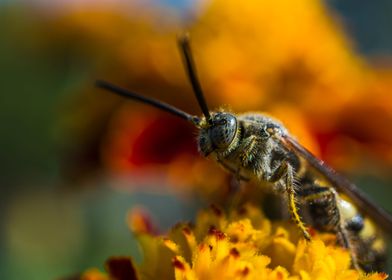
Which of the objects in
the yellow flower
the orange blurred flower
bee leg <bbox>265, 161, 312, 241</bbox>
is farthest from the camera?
the orange blurred flower

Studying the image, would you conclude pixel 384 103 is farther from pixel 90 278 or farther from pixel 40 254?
pixel 40 254

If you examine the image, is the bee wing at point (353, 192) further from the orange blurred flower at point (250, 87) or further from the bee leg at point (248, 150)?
the orange blurred flower at point (250, 87)

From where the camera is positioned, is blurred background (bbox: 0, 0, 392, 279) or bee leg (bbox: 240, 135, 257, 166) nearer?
bee leg (bbox: 240, 135, 257, 166)

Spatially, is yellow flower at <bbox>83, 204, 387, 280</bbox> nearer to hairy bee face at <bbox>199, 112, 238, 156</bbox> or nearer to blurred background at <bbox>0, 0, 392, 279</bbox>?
hairy bee face at <bbox>199, 112, 238, 156</bbox>

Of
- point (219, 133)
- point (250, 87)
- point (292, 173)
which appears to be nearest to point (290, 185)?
point (292, 173)

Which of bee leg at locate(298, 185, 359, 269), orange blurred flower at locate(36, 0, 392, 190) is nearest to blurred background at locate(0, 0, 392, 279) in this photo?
orange blurred flower at locate(36, 0, 392, 190)

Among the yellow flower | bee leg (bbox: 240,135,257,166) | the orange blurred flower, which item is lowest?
the yellow flower
